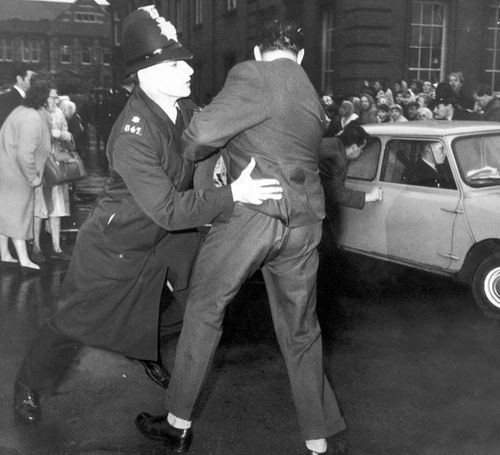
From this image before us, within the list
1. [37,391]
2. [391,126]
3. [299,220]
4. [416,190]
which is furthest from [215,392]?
[391,126]

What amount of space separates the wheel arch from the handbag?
14.1 ft

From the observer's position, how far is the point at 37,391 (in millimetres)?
4180

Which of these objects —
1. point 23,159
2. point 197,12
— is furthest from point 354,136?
point 197,12

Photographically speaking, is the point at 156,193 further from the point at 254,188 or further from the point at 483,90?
the point at 483,90

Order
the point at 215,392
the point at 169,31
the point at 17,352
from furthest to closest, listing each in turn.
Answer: the point at 17,352
the point at 215,392
the point at 169,31

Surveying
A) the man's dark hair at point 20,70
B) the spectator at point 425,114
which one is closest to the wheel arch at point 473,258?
the spectator at point 425,114

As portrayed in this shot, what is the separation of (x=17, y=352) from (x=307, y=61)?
51.3 ft

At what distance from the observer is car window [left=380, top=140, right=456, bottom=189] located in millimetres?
6953

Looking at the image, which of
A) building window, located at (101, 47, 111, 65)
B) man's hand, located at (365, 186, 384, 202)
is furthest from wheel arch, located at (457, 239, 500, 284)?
building window, located at (101, 47, 111, 65)

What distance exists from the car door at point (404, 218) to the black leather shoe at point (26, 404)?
3858 mm

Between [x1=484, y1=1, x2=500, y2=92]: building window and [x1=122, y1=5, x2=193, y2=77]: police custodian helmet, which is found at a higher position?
[x1=484, y1=1, x2=500, y2=92]: building window

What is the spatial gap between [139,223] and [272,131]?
0.85 metres

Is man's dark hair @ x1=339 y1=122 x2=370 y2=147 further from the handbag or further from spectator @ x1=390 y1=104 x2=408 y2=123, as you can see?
spectator @ x1=390 y1=104 x2=408 y2=123

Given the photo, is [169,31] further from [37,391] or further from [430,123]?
[430,123]
